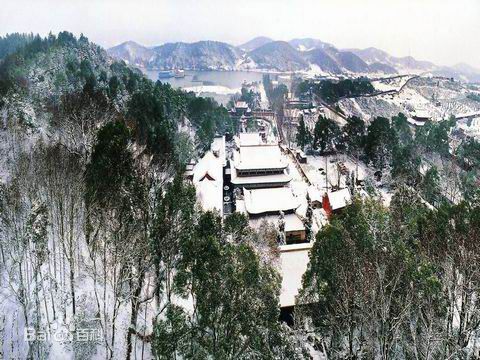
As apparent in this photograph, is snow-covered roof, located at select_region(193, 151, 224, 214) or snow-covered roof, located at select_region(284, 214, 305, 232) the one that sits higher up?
snow-covered roof, located at select_region(193, 151, 224, 214)

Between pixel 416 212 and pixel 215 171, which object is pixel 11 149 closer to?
pixel 215 171

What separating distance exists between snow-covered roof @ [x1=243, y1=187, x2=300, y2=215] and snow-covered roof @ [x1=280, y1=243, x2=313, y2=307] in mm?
5955

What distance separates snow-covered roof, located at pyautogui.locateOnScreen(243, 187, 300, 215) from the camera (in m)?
24.7

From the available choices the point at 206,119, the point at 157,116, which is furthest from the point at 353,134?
the point at 157,116

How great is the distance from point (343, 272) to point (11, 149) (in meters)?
18.0

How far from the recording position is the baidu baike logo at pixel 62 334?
11.2m

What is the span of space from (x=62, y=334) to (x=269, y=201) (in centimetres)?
1532

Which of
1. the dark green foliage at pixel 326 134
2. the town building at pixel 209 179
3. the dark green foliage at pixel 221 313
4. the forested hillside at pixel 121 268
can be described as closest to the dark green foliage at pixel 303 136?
the dark green foliage at pixel 326 134

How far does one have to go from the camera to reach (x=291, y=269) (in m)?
17.4

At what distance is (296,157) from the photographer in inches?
1577

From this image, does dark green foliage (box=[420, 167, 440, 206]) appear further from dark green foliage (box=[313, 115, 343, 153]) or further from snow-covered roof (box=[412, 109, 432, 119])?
snow-covered roof (box=[412, 109, 432, 119])

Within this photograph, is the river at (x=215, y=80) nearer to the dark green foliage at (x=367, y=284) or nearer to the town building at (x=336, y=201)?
the town building at (x=336, y=201)

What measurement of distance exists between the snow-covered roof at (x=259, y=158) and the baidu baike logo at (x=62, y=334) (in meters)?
20.0

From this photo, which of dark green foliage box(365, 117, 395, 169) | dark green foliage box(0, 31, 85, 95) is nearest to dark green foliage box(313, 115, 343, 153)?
dark green foliage box(365, 117, 395, 169)
